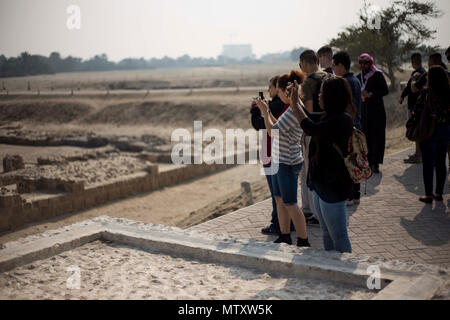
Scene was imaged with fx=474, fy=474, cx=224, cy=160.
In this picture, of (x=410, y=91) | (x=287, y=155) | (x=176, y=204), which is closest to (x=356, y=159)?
(x=287, y=155)

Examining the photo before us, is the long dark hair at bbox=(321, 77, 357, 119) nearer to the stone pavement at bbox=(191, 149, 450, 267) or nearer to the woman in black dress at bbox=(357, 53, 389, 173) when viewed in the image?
→ the stone pavement at bbox=(191, 149, 450, 267)

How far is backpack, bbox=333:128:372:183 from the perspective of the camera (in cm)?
399

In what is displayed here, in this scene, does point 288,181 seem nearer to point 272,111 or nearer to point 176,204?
point 272,111

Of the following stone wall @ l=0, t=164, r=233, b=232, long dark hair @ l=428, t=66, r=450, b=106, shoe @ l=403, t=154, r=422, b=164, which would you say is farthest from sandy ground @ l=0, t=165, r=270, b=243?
long dark hair @ l=428, t=66, r=450, b=106

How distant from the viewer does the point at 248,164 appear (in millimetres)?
17188

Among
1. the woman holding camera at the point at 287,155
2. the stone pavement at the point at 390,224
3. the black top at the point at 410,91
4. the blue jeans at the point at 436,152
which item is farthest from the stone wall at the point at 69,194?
the blue jeans at the point at 436,152

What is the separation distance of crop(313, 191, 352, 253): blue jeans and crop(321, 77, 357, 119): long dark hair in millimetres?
792

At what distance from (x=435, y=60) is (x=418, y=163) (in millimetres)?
3209

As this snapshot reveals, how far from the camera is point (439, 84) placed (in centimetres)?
616

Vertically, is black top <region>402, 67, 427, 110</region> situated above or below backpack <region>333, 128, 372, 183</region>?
above

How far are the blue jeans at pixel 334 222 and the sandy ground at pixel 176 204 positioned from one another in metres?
4.69

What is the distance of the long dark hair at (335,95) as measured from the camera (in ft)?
12.8

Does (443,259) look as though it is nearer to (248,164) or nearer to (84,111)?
(248,164)

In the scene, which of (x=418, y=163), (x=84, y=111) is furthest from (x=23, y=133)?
(x=418, y=163)
